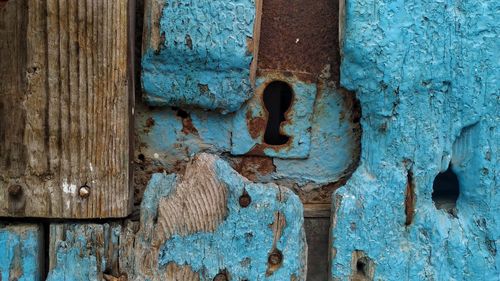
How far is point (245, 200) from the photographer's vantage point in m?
1.06

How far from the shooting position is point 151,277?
41.3 inches

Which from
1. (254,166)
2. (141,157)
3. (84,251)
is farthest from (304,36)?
(84,251)

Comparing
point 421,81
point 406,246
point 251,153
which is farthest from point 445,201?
point 251,153

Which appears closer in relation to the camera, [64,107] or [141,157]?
[64,107]

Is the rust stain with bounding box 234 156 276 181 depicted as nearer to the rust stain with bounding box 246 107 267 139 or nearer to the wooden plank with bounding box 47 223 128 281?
the rust stain with bounding box 246 107 267 139

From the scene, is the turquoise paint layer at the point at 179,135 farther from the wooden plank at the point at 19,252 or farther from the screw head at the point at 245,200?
the wooden plank at the point at 19,252

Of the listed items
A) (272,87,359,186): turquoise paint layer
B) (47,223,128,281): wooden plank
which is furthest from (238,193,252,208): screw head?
(47,223,128,281): wooden plank

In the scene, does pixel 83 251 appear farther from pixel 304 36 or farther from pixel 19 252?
pixel 304 36

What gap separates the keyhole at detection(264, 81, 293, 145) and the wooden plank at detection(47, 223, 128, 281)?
0.33m

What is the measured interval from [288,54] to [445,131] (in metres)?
0.31

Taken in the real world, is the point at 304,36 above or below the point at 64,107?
above

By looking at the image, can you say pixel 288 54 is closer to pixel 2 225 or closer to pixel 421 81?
pixel 421 81

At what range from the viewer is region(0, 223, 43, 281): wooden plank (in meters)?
1.04

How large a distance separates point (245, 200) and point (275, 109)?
20cm
